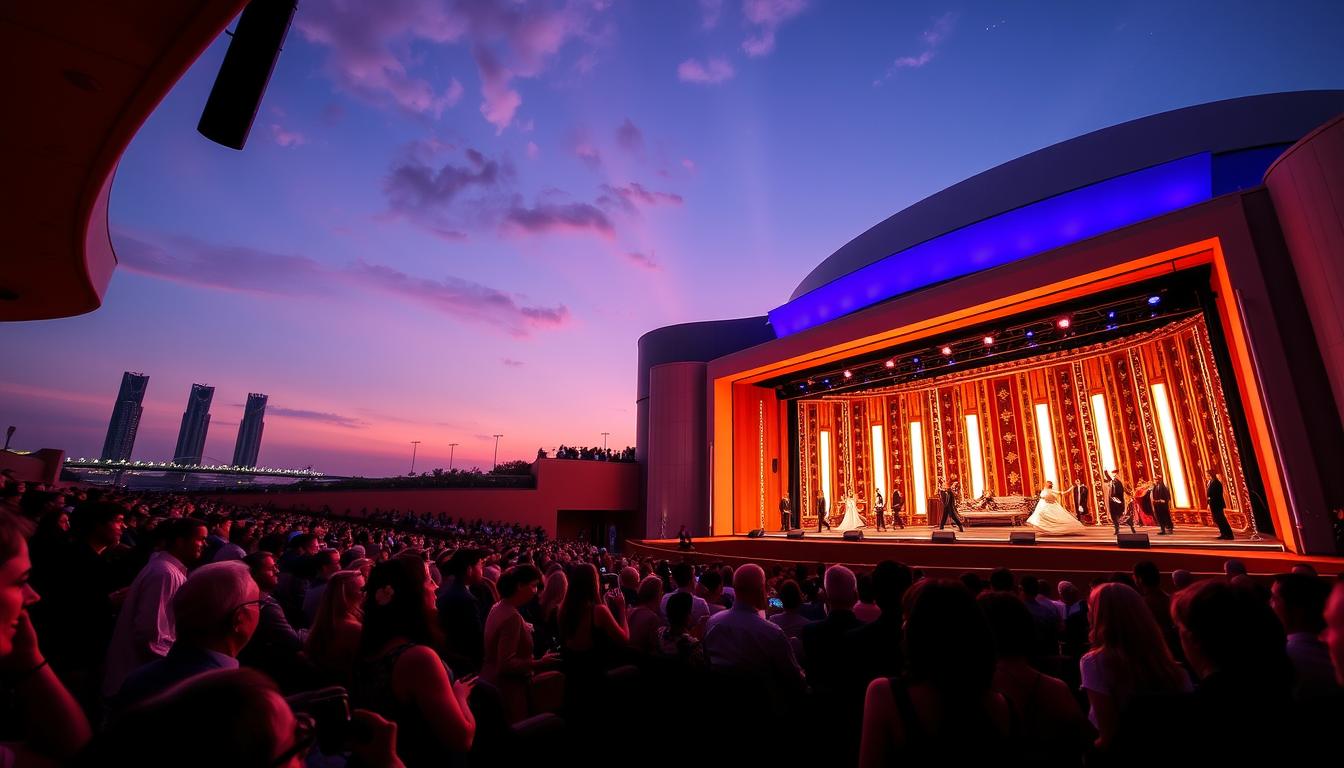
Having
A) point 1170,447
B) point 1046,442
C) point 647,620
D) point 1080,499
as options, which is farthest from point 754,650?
point 1046,442

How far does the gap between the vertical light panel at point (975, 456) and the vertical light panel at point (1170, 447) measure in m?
4.96

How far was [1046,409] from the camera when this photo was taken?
58.4 feet

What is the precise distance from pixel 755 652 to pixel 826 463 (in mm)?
20152

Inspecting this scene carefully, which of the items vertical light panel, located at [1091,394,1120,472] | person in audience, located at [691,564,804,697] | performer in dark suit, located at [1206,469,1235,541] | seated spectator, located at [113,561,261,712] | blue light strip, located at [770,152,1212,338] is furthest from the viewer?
vertical light panel, located at [1091,394,1120,472]

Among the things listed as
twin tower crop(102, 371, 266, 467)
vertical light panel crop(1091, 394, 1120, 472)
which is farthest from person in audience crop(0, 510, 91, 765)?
twin tower crop(102, 371, 266, 467)

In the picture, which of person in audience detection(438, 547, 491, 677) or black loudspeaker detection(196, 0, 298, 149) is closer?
person in audience detection(438, 547, 491, 677)

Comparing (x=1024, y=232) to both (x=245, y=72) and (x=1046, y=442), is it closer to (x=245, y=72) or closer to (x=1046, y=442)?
(x=1046, y=442)

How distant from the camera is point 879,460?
21.3 m

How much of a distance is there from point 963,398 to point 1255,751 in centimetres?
2029

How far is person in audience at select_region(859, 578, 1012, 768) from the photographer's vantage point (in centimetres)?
155

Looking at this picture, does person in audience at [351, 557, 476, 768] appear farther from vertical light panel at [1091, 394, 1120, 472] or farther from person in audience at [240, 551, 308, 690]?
vertical light panel at [1091, 394, 1120, 472]

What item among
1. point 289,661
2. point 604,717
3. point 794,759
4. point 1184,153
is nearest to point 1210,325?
point 1184,153

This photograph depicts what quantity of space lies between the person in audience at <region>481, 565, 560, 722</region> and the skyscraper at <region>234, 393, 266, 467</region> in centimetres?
19659

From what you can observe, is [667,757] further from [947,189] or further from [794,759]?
[947,189]
